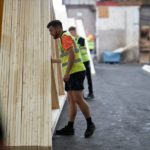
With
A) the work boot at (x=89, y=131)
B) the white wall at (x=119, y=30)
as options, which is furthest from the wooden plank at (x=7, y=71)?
the white wall at (x=119, y=30)

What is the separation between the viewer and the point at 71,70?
6.15 metres

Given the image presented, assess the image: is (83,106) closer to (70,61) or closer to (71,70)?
(71,70)

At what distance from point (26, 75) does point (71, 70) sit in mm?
758

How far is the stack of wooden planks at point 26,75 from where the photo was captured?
5434 mm

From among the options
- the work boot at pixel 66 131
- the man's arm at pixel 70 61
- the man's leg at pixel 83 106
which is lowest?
the work boot at pixel 66 131

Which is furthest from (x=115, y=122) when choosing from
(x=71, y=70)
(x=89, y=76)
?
(x=89, y=76)

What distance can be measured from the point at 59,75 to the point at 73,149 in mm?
3184

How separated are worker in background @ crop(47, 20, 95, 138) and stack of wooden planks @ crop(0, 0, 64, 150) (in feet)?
0.69

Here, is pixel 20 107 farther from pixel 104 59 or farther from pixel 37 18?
pixel 104 59

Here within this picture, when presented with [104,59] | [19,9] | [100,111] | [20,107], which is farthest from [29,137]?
[104,59]

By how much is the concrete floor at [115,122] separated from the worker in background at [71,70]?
7.8 inches

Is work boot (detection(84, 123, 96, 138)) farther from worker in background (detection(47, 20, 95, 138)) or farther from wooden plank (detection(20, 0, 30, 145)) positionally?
wooden plank (detection(20, 0, 30, 145))

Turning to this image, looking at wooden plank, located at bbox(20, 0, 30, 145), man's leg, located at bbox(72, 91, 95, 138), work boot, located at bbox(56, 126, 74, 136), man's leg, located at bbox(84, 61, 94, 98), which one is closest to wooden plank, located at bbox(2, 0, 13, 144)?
wooden plank, located at bbox(20, 0, 30, 145)

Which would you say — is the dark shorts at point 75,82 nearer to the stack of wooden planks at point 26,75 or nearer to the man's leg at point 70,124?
the man's leg at point 70,124
